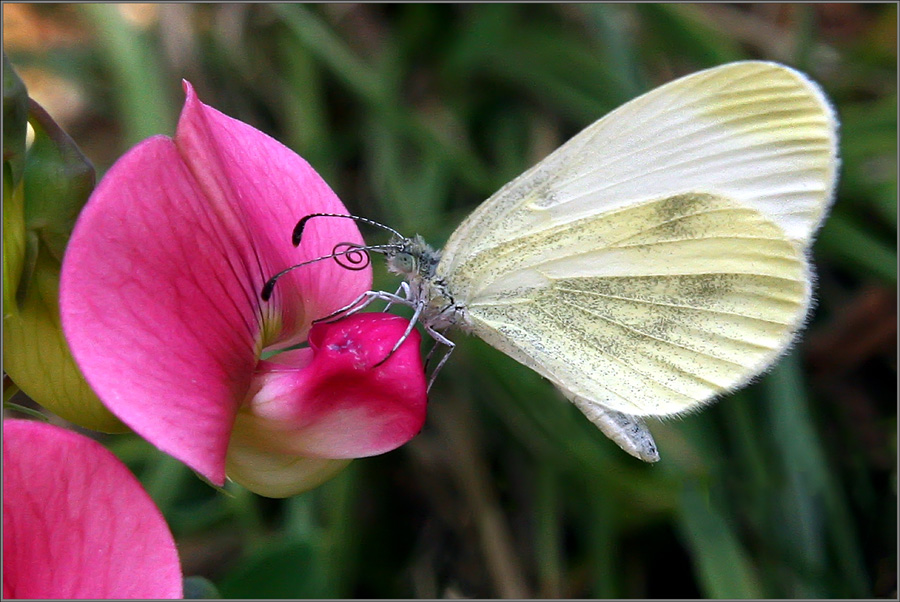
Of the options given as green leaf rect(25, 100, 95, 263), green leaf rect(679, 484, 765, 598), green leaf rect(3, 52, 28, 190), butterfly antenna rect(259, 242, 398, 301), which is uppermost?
green leaf rect(3, 52, 28, 190)

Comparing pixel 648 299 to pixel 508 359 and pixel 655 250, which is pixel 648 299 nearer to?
pixel 655 250

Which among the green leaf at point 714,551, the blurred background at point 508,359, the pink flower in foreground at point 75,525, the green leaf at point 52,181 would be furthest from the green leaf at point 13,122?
the green leaf at point 714,551

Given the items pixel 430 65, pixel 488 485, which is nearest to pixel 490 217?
A: pixel 488 485

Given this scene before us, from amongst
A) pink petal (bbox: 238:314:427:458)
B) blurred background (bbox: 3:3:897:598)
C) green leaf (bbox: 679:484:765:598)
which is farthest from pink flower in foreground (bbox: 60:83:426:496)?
green leaf (bbox: 679:484:765:598)

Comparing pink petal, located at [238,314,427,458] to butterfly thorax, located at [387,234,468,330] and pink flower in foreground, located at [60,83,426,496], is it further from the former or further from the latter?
butterfly thorax, located at [387,234,468,330]

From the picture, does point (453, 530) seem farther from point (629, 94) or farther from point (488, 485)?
point (629, 94)

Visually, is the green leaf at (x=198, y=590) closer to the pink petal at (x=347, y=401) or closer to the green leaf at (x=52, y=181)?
the pink petal at (x=347, y=401)

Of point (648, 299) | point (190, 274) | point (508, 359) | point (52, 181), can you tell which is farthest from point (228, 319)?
point (508, 359)
